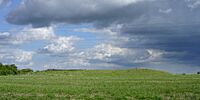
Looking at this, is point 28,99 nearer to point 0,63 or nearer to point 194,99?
point 194,99

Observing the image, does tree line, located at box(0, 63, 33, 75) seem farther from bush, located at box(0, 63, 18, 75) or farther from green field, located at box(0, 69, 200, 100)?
green field, located at box(0, 69, 200, 100)

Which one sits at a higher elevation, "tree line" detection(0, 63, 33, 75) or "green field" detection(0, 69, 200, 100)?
"tree line" detection(0, 63, 33, 75)

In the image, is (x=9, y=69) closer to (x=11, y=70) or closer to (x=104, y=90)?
(x=11, y=70)

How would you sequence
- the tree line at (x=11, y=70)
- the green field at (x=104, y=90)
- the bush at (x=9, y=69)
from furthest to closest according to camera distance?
1. the tree line at (x=11, y=70)
2. the bush at (x=9, y=69)
3. the green field at (x=104, y=90)

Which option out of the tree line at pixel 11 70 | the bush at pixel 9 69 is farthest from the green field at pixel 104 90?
the tree line at pixel 11 70

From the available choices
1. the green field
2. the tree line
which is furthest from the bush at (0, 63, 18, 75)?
the green field

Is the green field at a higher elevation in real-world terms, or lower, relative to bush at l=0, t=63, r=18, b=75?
lower

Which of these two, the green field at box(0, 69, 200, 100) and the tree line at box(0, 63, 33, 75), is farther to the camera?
the tree line at box(0, 63, 33, 75)

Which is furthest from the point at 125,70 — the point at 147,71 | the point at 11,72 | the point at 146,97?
the point at 146,97

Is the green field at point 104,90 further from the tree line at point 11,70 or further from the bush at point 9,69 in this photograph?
the tree line at point 11,70

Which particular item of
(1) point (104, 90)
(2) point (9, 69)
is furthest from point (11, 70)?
(1) point (104, 90)

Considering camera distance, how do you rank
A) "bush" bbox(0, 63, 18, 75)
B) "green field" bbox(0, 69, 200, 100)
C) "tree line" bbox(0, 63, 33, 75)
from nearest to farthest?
"green field" bbox(0, 69, 200, 100) → "bush" bbox(0, 63, 18, 75) → "tree line" bbox(0, 63, 33, 75)

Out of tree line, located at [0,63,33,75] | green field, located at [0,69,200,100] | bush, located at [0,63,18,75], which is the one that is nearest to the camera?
green field, located at [0,69,200,100]

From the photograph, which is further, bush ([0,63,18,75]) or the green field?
bush ([0,63,18,75])
